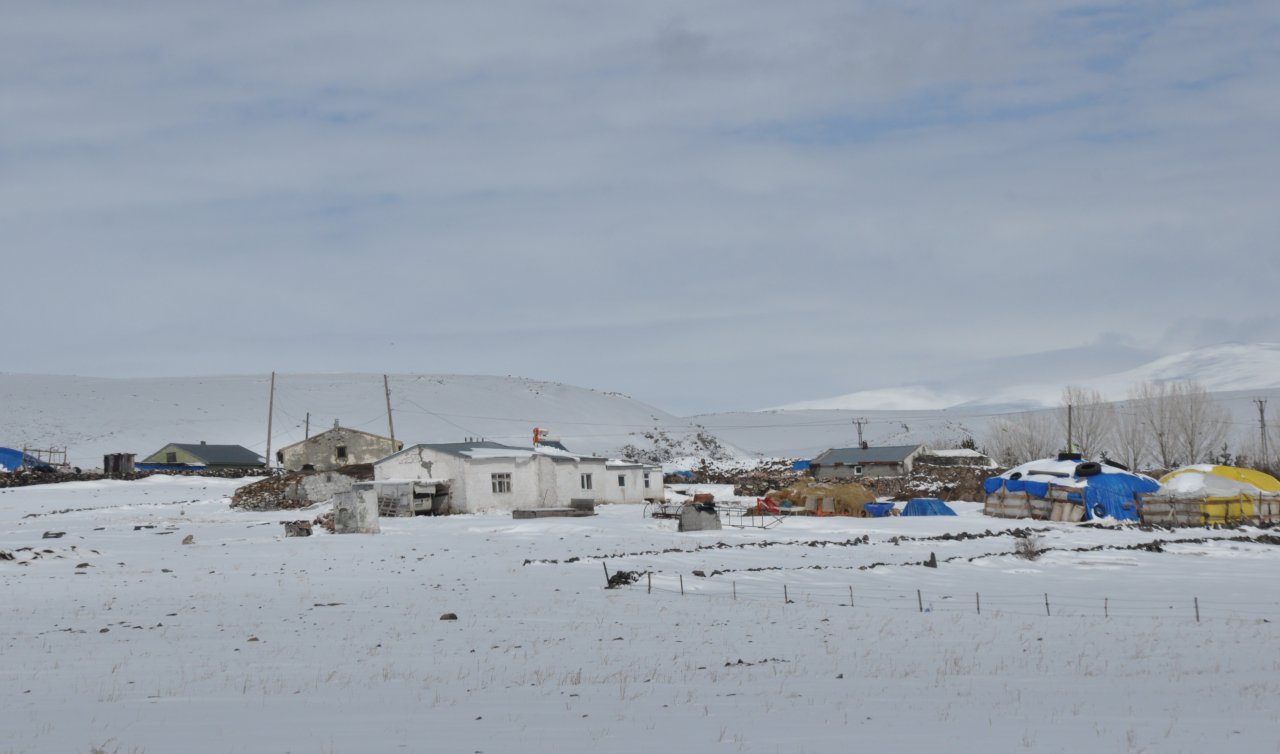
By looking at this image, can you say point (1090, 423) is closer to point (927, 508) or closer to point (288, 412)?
point (927, 508)

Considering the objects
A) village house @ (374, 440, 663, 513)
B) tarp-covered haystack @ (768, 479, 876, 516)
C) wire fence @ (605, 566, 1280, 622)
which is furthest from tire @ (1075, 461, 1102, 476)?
wire fence @ (605, 566, 1280, 622)

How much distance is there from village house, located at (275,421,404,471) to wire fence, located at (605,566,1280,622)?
62558mm

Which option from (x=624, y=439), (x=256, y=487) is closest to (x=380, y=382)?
(x=624, y=439)

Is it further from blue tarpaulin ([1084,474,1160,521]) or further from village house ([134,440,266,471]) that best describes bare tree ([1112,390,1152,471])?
village house ([134,440,266,471])

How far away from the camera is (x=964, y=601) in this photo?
2358cm

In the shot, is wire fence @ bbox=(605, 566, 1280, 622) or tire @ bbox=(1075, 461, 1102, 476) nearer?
wire fence @ bbox=(605, 566, 1280, 622)

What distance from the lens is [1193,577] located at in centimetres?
2838

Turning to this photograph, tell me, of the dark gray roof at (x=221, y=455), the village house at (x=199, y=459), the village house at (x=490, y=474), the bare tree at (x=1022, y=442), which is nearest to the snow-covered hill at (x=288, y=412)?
the village house at (x=199, y=459)

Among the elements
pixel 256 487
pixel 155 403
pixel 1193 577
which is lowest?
pixel 1193 577

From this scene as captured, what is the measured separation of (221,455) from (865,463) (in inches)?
2335

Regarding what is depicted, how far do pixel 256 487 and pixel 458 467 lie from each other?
13.2 m

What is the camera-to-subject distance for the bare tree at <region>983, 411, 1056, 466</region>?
118m

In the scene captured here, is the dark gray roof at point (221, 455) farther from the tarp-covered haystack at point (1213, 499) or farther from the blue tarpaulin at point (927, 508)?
the tarp-covered haystack at point (1213, 499)

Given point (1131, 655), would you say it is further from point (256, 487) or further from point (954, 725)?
point (256, 487)
